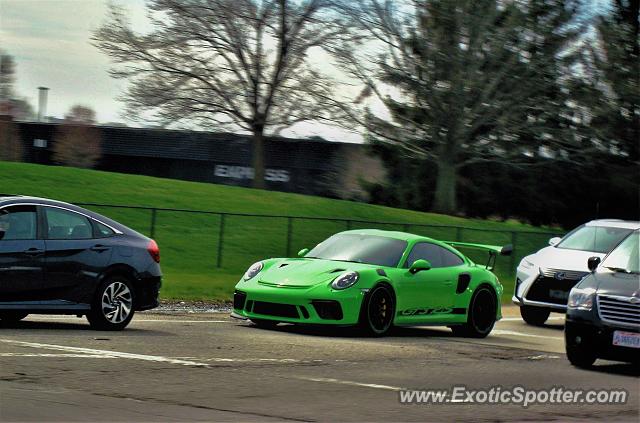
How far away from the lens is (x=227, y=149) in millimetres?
66750

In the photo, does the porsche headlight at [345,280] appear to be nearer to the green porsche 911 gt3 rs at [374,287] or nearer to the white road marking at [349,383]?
the green porsche 911 gt3 rs at [374,287]

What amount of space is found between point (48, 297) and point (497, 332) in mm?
7562

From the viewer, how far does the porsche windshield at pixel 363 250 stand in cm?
1642

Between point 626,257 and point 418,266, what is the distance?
3.12 metres

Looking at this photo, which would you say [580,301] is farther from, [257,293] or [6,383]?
[6,383]

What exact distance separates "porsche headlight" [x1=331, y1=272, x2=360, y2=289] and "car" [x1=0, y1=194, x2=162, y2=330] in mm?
2171

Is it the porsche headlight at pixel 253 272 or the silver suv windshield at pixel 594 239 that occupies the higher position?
the silver suv windshield at pixel 594 239

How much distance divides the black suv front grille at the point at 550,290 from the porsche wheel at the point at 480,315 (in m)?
2.44

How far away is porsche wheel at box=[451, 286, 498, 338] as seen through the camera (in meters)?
17.3

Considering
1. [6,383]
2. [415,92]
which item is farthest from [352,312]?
[415,92]

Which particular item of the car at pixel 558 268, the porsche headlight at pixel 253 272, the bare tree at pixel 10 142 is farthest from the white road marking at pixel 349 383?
the bare tree at pixel 10 142

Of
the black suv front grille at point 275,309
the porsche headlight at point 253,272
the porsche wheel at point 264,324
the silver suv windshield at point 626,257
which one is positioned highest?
the silver suv windshield at point 626,257

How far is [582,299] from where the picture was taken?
13359mm

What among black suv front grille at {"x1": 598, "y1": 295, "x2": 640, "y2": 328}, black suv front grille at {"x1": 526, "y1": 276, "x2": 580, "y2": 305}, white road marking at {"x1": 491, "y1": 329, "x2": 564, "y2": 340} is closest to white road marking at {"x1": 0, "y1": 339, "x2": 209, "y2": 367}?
black suv front grille at {"x1": 598, "y1": 295, "x2": 640, "y2": 328}
